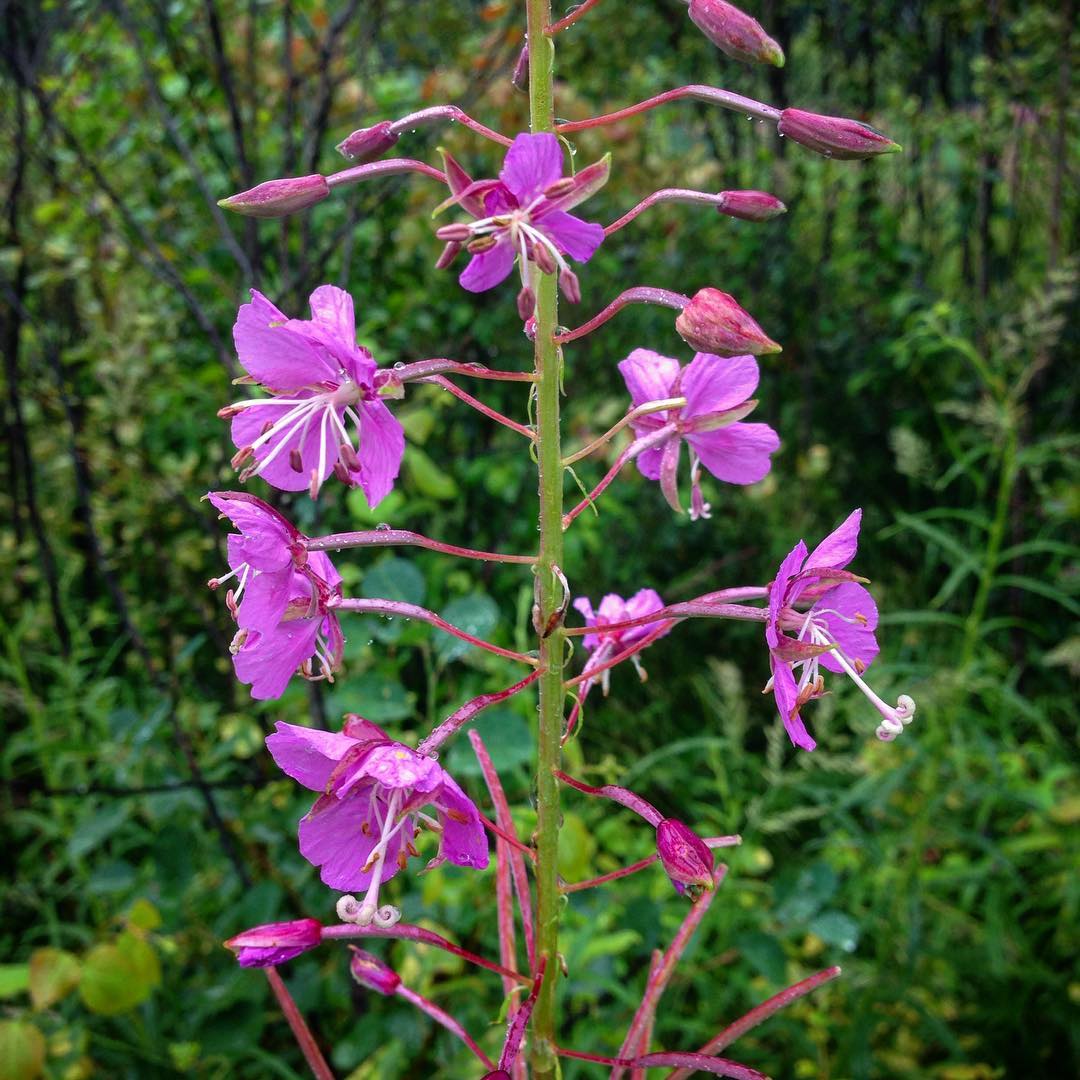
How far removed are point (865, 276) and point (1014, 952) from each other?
9.54 feet

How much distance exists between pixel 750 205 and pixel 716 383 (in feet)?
0.65

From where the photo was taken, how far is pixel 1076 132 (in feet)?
14.0

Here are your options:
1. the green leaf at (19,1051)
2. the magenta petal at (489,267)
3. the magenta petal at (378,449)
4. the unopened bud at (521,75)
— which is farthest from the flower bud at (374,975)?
the unopened bud at (521,75)

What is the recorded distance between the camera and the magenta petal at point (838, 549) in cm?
110

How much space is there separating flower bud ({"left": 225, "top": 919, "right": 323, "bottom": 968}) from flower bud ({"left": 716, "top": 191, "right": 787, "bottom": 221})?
0.86m

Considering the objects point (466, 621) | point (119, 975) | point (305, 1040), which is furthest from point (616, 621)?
point (119, 975)

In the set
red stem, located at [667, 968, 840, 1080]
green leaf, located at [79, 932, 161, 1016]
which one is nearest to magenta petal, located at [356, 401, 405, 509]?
red stem, located at [667, 968, 840, 1080]

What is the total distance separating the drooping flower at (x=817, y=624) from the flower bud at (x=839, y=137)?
36 centimetres

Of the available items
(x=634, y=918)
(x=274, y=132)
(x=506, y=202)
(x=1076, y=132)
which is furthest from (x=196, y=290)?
(x=1076, y=132)

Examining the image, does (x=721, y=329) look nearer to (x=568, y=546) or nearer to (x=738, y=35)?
(x=738, y=35)

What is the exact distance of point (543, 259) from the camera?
38.2 inches

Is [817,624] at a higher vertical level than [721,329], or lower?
lower

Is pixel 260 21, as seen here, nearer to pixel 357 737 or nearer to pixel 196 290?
pixel 196 290

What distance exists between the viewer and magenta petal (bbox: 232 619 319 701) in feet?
3.63
